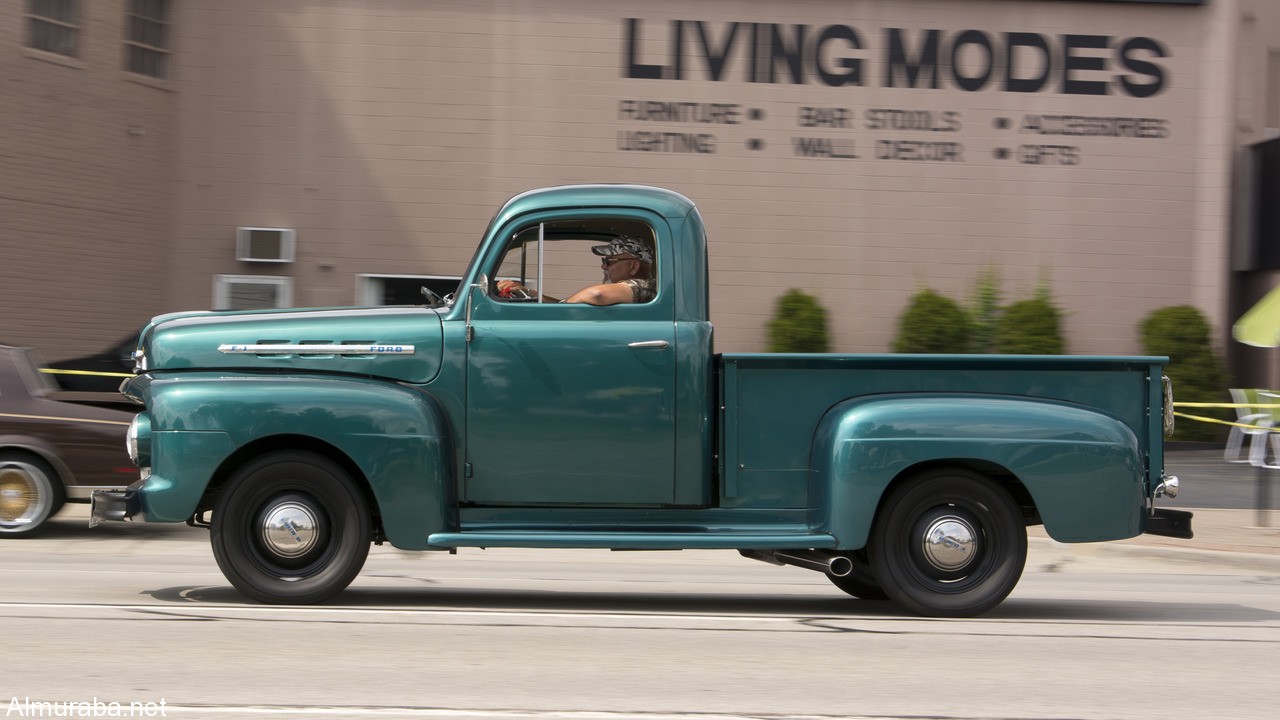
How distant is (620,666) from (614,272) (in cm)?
237

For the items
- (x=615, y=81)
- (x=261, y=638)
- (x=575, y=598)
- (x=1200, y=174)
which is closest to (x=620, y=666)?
(x=261, y=638)

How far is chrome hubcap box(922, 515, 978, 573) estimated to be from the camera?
709 centimetres

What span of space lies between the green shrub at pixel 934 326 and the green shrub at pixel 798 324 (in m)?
1.23

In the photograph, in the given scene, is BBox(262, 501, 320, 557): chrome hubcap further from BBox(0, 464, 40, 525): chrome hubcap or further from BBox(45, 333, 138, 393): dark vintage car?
BBox(45, 333, 138, 393): dark vintage car

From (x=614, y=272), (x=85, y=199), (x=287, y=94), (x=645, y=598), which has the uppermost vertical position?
(x=287, y=94)

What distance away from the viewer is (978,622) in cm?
716

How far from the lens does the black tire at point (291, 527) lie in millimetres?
6891

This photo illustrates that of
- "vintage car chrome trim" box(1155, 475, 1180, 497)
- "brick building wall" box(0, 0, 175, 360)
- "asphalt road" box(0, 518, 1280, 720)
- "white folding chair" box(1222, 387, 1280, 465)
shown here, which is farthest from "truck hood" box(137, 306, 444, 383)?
"brick building wall" box(0, 0, 175, 360)

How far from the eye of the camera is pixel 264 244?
20531 millimetres

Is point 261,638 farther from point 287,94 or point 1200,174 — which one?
point 1200,174

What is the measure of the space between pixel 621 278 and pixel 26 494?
247 inches

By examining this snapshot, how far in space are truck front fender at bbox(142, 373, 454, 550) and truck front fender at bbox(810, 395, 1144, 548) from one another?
2.05m

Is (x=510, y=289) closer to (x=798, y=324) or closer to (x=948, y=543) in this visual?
(x=948, y=543)

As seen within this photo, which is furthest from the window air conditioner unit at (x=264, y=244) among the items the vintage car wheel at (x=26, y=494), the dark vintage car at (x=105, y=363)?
the vintage car wheel at (x=26, y=494)
